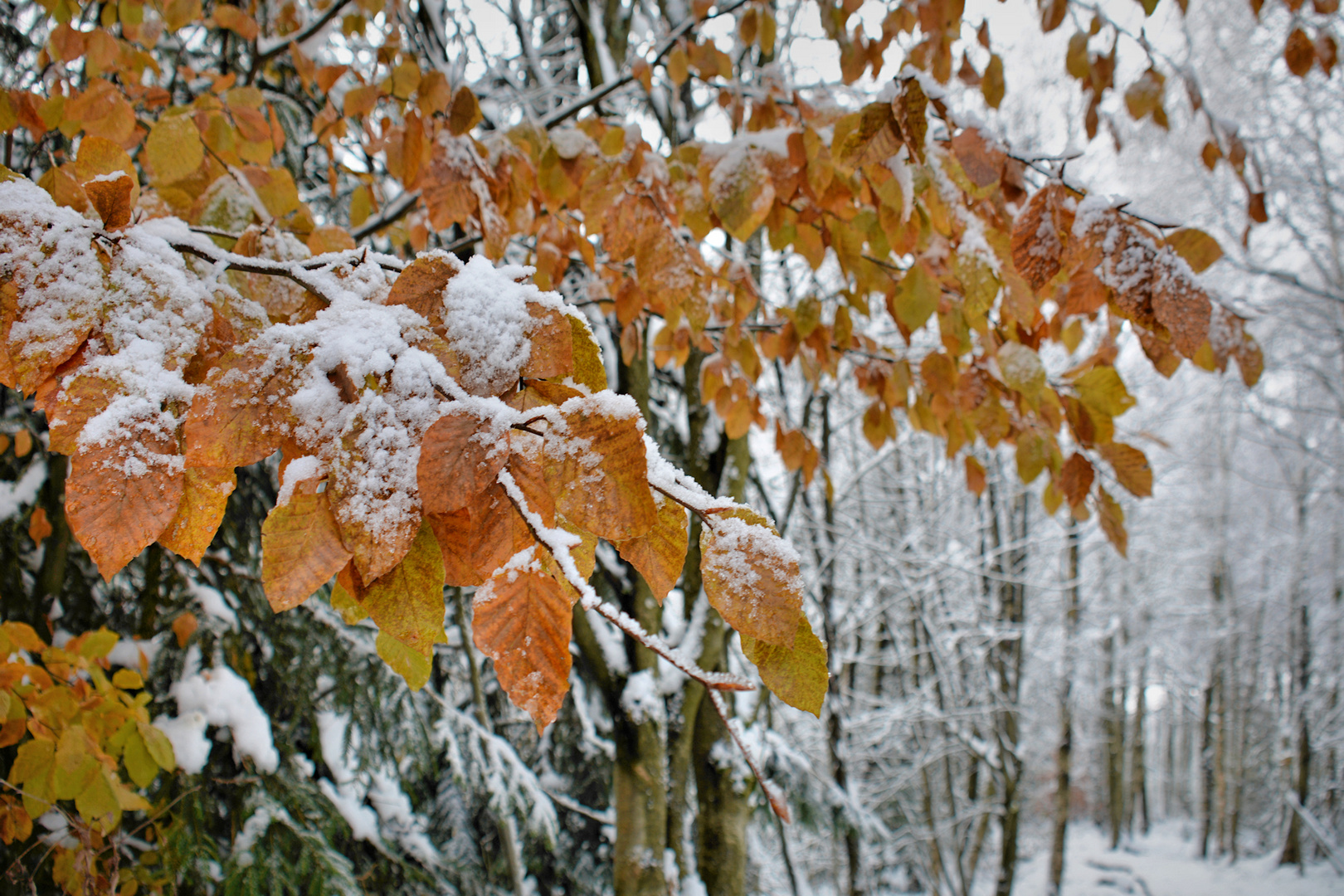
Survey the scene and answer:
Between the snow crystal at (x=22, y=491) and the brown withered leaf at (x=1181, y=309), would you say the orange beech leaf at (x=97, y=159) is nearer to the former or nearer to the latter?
the brown withered leaf at (x=1181, y=309)

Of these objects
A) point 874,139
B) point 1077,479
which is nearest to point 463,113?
point 874,139

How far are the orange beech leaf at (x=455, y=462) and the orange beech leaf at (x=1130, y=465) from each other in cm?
143

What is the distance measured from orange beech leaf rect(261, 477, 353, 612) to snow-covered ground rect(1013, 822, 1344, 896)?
44.8 ft

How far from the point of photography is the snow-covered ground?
1174cm

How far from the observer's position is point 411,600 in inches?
20.1

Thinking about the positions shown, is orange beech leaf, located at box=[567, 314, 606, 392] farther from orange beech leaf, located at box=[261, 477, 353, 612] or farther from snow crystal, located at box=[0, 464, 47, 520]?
snow crystal, located at box=[0, 464, 47, 520]

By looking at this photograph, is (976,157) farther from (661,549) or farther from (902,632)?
(902,632)

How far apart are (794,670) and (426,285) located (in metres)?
0.46

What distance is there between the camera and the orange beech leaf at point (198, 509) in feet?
1.81

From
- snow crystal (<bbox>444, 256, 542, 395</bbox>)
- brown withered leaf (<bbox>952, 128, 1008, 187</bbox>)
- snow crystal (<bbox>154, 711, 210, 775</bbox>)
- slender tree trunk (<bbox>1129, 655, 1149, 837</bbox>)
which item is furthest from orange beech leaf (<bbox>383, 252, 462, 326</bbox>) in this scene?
slender tree trunk (<bbox>1129, 655, 1149, 837</bbox>)

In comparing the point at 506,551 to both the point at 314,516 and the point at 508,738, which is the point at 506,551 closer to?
the point at 314,516

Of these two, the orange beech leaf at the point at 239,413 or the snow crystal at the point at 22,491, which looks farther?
the snow crystal at the point at 22,491

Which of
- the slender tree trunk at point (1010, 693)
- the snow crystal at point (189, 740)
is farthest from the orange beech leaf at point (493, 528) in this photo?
the slender tree trunk at point (1010, 693)

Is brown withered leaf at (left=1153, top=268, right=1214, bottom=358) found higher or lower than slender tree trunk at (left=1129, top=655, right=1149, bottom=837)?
higher
